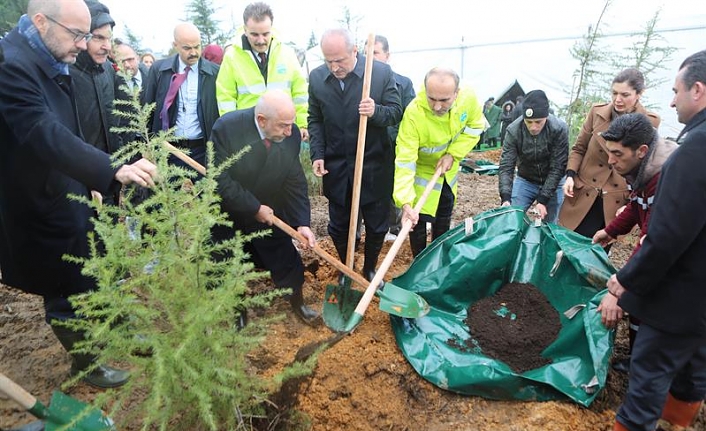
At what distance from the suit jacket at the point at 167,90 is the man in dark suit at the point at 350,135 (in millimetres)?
871

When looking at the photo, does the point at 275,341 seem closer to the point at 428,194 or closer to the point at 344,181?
the point at 344,181

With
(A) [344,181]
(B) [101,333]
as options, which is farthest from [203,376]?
(A) [344,181]

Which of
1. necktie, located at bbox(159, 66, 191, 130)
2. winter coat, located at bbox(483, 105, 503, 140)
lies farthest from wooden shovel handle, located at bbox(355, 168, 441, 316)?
winter coat, located at bbox(483, 105, 503, 140)

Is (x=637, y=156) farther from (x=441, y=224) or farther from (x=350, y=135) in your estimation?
(x=350, y=135)

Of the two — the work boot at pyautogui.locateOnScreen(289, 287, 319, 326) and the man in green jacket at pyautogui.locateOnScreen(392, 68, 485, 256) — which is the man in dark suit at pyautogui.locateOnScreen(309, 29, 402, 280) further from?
the work boot at pyautogui.locateOnScreen(289, 287, 319, 326)

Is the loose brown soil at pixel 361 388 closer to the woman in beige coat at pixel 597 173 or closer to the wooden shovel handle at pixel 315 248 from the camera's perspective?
the wooden shovel handle at pixel 315 248

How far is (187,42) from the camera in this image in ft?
11.6

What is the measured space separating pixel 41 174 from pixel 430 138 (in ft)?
8.27

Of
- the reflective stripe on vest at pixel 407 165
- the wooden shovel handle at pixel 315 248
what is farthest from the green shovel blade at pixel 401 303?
the reflective stripe on vest at pixel 407 165

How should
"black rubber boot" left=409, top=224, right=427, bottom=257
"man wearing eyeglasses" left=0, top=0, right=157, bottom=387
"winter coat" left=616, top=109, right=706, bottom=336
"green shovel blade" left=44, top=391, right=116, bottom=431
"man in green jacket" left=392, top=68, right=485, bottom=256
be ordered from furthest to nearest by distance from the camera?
"black rubber boot" left=409, top=224, right=427, bottom=257 → "man in green jacket" left=392, top=68, right=485, bottom=256 → "man wearing eyeglasses" left=0, top=0, right=157, bottom=387 → "green shovel blade" left=44, top=391, right=116, bottom=431 → "winter coat" left=616, top=109, right=706, bottom=336

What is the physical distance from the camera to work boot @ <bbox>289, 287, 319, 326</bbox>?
335 centimetres

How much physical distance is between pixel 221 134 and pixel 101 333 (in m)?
1.56

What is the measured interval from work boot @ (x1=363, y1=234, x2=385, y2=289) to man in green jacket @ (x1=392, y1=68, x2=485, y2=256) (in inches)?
16.6

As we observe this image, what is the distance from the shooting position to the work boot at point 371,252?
12.6 feet
